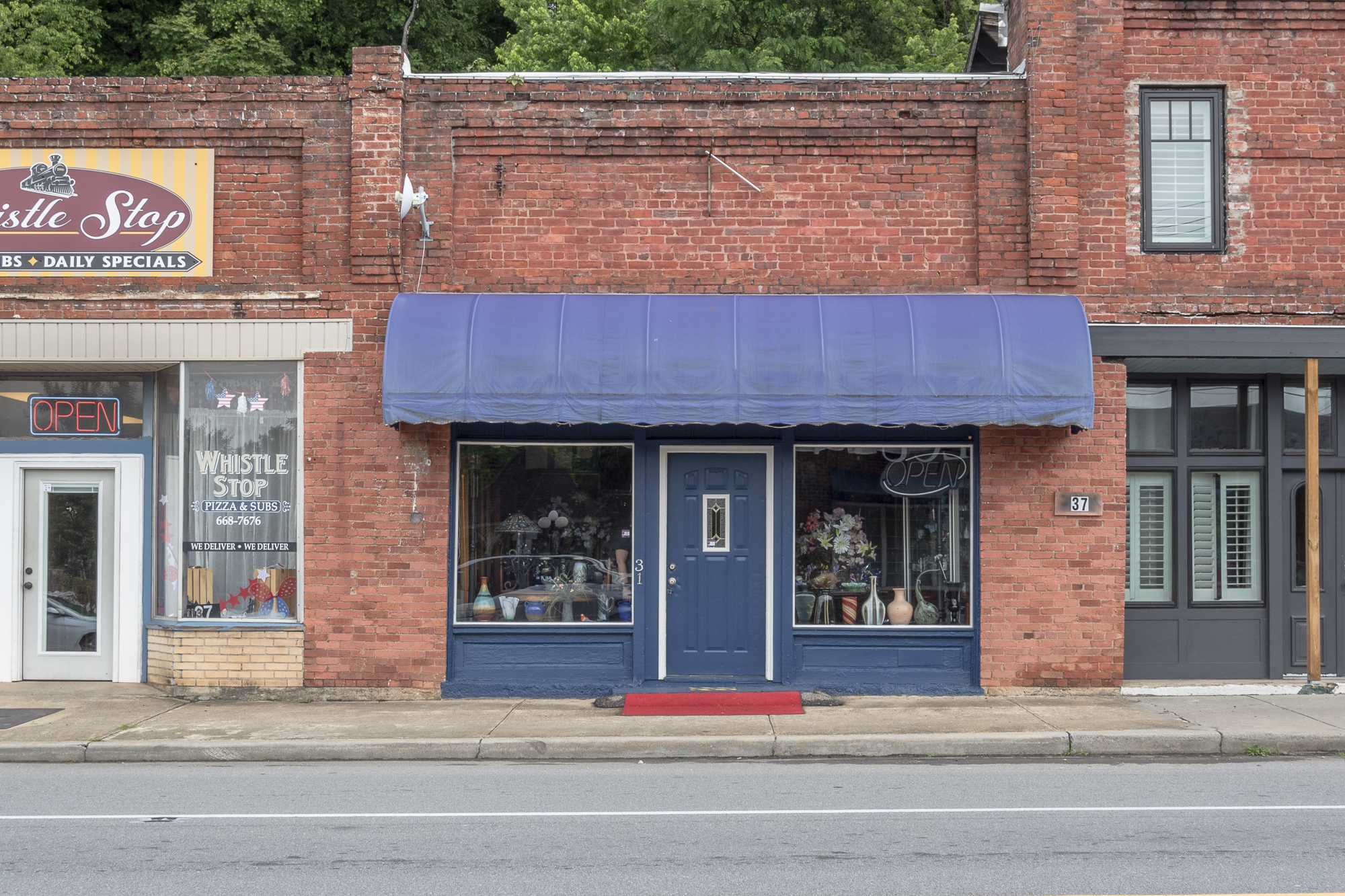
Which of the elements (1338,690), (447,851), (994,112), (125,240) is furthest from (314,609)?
(1338,690)

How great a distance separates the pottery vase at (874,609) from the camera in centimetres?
1160

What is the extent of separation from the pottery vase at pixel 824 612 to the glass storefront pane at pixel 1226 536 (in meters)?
3.87

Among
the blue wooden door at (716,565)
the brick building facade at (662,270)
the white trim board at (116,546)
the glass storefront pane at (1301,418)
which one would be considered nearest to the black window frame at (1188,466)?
the glass storefront pane at (1301,418)

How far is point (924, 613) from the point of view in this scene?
1157cm

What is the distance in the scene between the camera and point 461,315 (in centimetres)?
Answer: 1090

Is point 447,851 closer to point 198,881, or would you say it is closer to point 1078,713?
point 198,881

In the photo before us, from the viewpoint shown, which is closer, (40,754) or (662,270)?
(40,754)

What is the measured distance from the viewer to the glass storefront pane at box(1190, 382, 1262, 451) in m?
12.1

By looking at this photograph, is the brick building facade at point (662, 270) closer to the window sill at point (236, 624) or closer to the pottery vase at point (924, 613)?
the window sill at point (236, 624)

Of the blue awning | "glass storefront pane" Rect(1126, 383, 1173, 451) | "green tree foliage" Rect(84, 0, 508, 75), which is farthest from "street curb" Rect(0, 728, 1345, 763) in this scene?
Result: "green tree foliage" Rect(84, 0, 508, 75)

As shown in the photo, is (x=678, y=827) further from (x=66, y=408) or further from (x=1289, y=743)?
(x=66, y=408)

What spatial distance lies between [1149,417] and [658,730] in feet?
20.5

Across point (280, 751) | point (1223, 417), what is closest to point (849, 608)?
point (1223, 417)

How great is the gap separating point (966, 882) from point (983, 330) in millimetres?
6022
